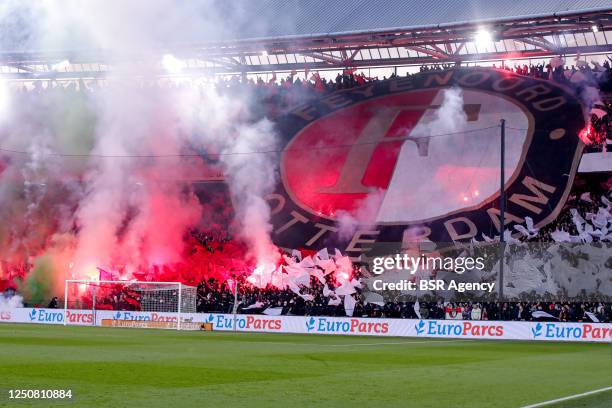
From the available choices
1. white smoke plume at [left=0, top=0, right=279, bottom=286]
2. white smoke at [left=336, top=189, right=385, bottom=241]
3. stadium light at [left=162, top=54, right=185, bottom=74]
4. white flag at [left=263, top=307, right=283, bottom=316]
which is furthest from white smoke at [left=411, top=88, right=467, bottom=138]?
stadium light at [left=162, top=54, right=185, bottom=74]

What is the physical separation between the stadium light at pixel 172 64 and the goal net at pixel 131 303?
15.4 metres

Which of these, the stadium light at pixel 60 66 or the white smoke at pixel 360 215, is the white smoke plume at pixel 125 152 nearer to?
the stadium light at pixel 60 66

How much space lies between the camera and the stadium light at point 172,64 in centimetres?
5675

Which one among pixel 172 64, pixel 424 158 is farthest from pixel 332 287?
pixel 172 64

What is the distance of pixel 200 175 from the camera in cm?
5431

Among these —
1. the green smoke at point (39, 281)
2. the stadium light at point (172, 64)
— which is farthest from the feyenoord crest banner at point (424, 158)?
the green smoke at point (39, 281)

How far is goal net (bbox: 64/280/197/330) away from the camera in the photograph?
137ft

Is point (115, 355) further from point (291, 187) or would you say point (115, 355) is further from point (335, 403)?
point (291, 187)

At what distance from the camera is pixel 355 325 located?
38.8 metres

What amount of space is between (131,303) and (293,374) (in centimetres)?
2958

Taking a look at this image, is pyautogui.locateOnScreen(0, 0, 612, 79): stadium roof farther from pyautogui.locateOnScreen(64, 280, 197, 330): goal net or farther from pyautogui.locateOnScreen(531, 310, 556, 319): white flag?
pyautogui.locateOnScreen(531, 310, 556, 319): white flag

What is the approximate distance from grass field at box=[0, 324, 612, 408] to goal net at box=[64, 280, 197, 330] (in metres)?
13.6

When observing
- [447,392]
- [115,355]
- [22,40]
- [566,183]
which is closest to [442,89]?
[566,183]

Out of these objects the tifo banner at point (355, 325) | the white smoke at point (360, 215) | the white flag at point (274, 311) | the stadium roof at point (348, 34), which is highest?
the stadium roof at point (348, 34)
